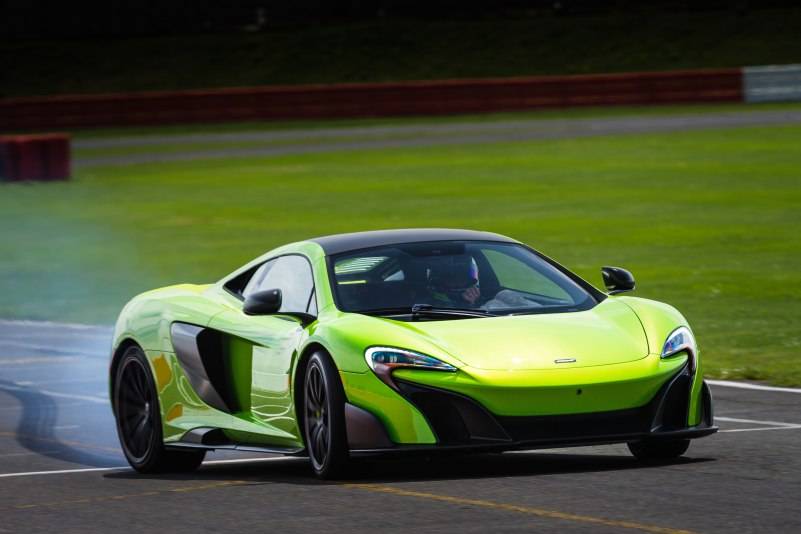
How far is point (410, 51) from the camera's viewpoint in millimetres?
57469

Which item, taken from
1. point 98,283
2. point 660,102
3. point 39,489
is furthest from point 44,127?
point 39,489

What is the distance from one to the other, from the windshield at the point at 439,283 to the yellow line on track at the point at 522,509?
3.22 ft

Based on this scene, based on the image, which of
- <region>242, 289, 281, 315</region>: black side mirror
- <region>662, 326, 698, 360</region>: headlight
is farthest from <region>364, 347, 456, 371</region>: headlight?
<region>662, 326, 698, 360</region>: headlight

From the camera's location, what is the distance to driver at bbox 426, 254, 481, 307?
8.88m

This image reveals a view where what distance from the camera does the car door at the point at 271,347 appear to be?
8.68 metres

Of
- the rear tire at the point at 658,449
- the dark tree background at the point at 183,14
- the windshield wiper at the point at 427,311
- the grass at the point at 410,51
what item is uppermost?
the dark tree background at the point at 183,14

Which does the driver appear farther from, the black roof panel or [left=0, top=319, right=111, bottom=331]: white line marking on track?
[left=0, top=319, right=111, bottom=331]: white line marking on track

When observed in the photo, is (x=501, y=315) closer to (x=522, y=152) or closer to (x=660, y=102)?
(x=522, y=152)

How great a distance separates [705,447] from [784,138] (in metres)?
25.6

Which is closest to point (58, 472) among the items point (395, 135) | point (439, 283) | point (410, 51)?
point (439, 283)

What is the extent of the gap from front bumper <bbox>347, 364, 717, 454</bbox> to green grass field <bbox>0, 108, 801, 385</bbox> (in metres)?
4.51

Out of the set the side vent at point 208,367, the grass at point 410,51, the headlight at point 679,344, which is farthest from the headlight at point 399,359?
the grass at point 410,51

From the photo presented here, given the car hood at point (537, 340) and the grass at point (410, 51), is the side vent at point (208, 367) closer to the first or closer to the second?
the car hood at point (537, 340)

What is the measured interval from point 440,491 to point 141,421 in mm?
2531
